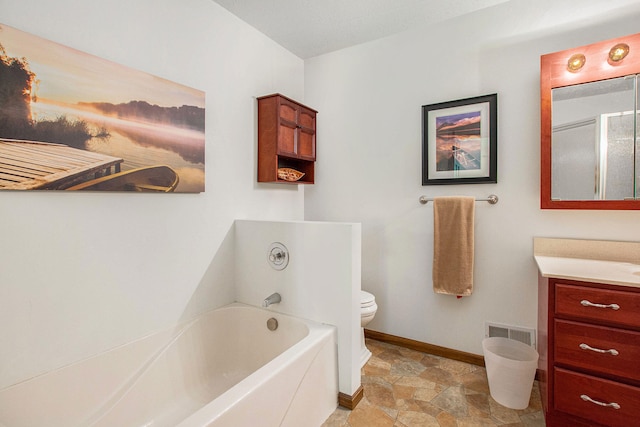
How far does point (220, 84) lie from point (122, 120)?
772 mm

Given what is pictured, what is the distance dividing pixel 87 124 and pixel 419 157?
6.79 ft

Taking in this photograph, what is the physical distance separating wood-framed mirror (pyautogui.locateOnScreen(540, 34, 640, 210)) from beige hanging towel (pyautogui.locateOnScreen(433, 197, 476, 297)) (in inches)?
17.6

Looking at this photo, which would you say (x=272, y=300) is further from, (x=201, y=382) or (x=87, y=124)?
(x=87, y=124)

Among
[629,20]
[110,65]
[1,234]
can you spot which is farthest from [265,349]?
[629,20]

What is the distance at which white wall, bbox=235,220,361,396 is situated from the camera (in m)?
1.75

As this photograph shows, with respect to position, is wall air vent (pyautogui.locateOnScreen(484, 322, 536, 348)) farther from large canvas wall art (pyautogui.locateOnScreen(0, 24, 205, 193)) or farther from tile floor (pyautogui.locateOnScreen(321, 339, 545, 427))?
large canvas wall art (pyautogui.locateOnScreen(0, 24, 205, 193))

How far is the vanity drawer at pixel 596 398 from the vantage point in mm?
1343

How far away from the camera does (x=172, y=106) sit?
1802 mm

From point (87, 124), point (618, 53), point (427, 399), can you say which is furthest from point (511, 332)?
point (87, 124)

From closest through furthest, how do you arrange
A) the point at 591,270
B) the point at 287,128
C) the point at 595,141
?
1. the point at 591,270
2. the point at 595,141
3. the point at 287,128

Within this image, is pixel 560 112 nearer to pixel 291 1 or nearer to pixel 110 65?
pixel 291 1

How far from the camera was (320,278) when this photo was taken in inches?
72.5

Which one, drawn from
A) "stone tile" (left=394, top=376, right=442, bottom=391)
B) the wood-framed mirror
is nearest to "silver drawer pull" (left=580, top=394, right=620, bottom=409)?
"stone tile" (left=394, top=376, right=442, bottom=391)

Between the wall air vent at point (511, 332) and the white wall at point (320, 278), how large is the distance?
39.5 inches
